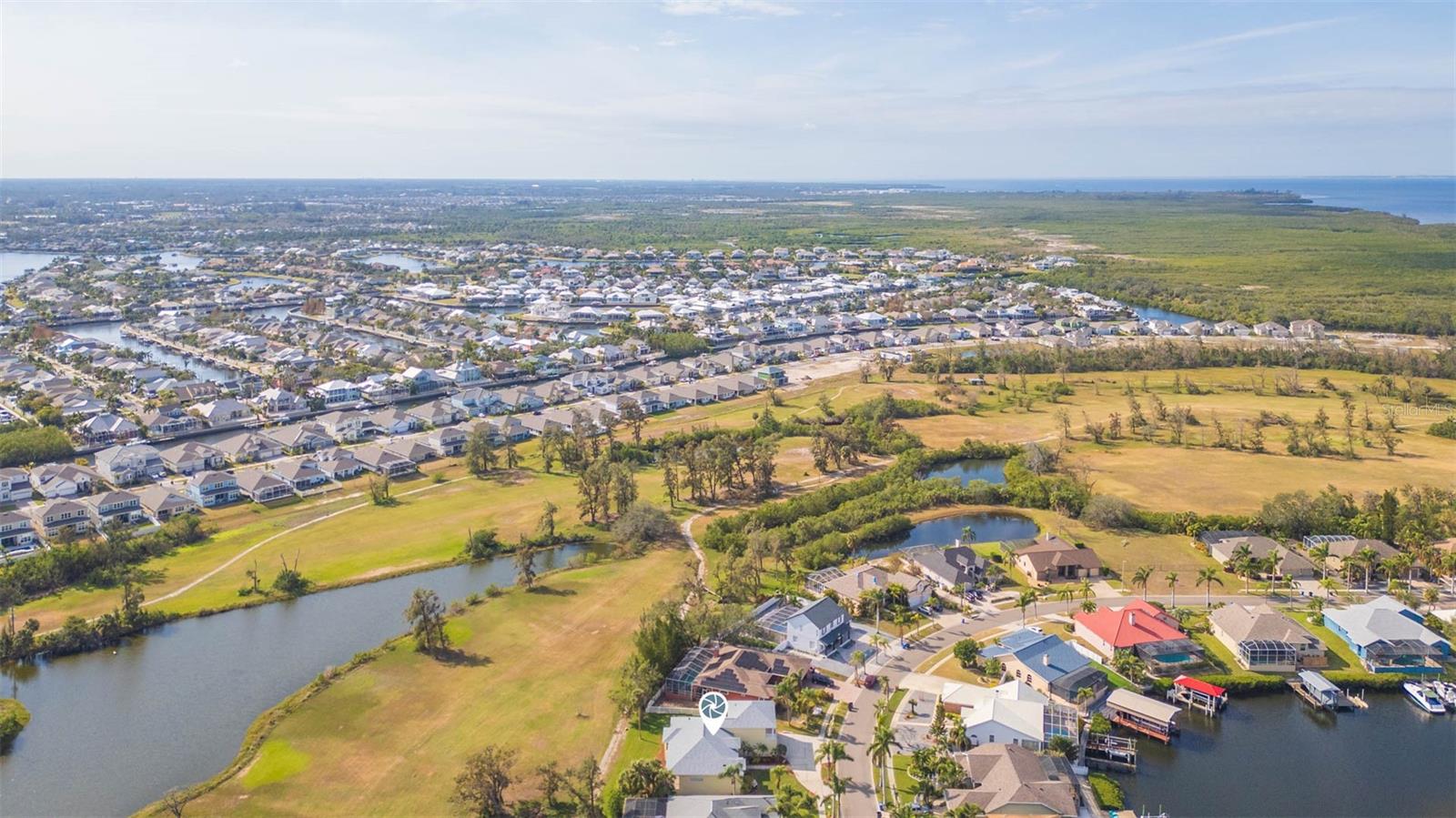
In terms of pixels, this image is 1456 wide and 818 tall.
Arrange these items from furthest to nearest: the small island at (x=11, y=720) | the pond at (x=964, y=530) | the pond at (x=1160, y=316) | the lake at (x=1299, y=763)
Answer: the pond at (x=1160, y=316) < the pond at (x=964, y=530) < the small island at (x=11, y=720) < the lake at (x=1299, y=763)

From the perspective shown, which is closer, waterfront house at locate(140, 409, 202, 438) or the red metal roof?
the red metal roof

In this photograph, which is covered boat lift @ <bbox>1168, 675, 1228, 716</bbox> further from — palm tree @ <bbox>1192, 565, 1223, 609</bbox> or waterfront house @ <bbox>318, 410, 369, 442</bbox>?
waterfront house @ <bbox>318, 410, 369, 442</bbox>

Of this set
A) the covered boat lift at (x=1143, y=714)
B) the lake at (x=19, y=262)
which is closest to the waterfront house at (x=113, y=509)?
the covered boat lift at (x=1143, y=714)

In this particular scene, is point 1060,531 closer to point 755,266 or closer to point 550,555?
point 550,555

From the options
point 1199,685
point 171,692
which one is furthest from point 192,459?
point 1199,685

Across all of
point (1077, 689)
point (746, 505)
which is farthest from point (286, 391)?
point (1077, 689)

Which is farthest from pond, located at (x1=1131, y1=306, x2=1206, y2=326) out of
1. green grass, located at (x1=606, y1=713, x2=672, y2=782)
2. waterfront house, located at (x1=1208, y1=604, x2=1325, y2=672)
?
green grass, located at (x1=606, y1=713, x2=672, y2=782)

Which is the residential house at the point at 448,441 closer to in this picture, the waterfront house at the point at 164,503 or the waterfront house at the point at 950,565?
the waterfront house at the point at 164,503
